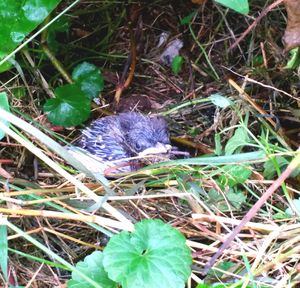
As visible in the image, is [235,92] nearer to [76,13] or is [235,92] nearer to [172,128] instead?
[172,128]

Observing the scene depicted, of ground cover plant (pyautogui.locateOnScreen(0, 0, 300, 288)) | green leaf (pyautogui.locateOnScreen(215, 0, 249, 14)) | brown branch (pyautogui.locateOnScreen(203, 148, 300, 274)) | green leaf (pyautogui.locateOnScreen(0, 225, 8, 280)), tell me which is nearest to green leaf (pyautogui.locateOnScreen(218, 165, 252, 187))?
ground cover plant (pyautogui.locateOnScreen(0, 0, 300, 288))

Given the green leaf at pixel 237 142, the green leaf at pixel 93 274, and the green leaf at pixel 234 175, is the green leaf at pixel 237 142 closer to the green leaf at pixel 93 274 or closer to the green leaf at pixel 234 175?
the green leaf at pixel 234 175

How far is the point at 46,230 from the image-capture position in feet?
5.93

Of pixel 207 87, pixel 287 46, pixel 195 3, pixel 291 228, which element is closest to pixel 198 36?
pixel 195 3

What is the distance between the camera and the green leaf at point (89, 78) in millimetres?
2549

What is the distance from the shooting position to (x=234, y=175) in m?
1.87

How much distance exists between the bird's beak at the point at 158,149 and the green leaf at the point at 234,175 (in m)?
0.39

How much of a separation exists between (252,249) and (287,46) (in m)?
0.73

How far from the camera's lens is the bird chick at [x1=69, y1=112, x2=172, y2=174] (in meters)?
2.22

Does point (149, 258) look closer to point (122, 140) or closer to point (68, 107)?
point (122, 140)

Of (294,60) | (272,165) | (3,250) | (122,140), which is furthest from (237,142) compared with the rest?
(3,250)

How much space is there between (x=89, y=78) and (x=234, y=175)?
0.96 metres

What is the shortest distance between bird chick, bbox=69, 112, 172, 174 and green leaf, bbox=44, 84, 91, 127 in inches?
2.5

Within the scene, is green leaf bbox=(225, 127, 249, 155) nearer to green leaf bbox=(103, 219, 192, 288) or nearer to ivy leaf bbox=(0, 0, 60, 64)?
green leaf bbox=(103, 219, 192, 288)
